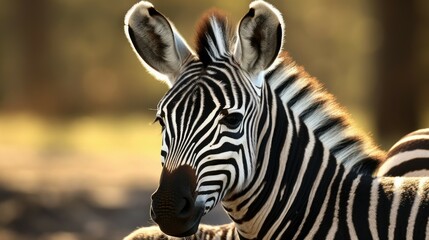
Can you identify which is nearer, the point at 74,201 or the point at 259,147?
the point at 259,147

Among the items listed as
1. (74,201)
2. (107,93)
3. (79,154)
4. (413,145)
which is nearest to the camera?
(413,145)

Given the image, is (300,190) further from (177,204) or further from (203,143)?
(177,204)

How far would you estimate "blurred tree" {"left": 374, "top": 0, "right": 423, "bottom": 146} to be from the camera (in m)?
25.3

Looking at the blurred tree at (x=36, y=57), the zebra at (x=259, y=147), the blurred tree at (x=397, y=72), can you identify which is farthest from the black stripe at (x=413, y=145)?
the blurred tree at (x=36, y=57)

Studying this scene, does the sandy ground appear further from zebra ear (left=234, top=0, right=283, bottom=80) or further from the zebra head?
zebra ear (left=234, top=0, right=283, bottom=80)

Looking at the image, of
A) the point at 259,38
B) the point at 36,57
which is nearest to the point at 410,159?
the point at 259,38

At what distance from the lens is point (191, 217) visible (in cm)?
560

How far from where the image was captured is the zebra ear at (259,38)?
586 cm

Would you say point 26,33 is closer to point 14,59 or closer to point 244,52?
point 14,59

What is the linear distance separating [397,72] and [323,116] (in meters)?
19.7

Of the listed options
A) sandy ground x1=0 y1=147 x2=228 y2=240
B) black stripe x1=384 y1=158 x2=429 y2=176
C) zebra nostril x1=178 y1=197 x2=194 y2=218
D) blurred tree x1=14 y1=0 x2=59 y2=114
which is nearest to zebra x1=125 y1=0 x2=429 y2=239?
zebra nostril x1=178 y1=197 x2=194 y2=218

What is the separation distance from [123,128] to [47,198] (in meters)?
22.9

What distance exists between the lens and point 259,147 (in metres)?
6.02

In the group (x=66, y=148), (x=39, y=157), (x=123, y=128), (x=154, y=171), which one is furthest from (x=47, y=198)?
(x=123, y=128)
